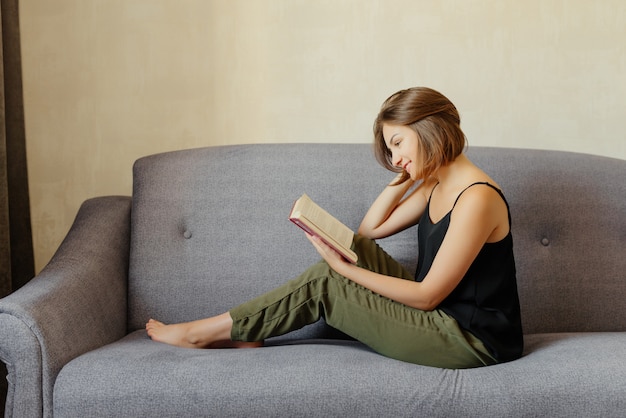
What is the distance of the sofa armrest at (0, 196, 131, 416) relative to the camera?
1.69m

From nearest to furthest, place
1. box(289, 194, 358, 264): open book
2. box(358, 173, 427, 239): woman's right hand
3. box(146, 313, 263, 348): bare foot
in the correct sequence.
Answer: box(289, 194, 358, 264): open book < box(146, 313, 263, 348): bare foot < box(358, 173, 427, 239): woman's right hand

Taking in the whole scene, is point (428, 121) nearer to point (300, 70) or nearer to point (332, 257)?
point (332, 257)

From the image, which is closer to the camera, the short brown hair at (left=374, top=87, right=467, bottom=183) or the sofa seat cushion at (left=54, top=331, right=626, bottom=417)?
the sofa seat cushion at (left=54, top=331, right=626, bottom=417)

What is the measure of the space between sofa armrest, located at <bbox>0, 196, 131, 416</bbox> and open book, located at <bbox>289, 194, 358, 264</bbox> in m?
0.62

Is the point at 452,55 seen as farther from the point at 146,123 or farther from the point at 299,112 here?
the point at 146,123

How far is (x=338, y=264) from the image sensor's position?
6.06 feet

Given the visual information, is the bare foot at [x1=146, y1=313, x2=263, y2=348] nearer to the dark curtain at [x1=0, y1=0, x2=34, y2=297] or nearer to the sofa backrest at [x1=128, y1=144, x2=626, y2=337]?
the sofa backrest at [x1=128, y1=144, x2=626, y2=337]

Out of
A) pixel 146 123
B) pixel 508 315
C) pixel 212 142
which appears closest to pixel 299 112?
pixel 212 142

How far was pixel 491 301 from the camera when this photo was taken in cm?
184

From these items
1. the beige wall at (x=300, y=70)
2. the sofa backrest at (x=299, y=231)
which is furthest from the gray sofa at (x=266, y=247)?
the beige wall at (x=300, y=70)

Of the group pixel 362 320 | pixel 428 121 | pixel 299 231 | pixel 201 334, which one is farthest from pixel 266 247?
pixel 428 121

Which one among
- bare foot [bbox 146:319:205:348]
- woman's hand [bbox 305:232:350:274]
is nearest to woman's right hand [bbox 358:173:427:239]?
woman's hand [bbox 305:232:350:274]

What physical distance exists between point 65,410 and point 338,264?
2.34 ft

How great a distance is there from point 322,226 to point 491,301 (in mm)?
458
